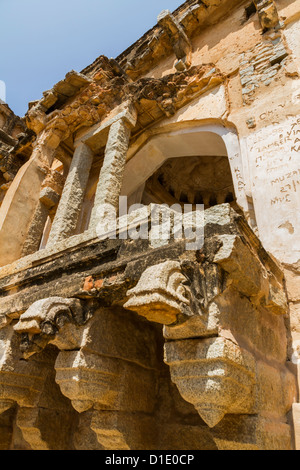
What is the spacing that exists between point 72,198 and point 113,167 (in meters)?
0.82

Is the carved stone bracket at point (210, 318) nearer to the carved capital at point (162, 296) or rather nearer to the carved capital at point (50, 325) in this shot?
the carved capital at point (162, 296)

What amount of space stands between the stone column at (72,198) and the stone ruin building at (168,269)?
22 mm

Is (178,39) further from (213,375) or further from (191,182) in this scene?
(213,375)

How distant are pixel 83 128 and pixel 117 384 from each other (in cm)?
404

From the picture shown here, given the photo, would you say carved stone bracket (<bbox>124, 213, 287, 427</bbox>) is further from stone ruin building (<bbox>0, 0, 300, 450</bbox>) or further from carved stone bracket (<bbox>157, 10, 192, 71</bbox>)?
carved stone bracket (<bbox>157, 10, 192, 71</bbox>)

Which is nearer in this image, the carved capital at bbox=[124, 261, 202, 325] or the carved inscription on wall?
the carved capital at bbox=[124, 261, 202, 325]

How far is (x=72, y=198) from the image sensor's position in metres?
4.49

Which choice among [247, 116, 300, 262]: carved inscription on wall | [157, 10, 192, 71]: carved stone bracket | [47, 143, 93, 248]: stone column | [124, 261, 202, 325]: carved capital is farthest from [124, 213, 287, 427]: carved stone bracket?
[157, 10, 192, 71]: carved stone bracket

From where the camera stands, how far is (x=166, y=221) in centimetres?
222

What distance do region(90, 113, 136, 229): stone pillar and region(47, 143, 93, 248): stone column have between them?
632mm

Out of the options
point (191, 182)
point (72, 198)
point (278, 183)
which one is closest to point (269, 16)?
point (278, 183)

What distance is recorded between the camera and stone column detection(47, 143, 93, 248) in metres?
4.15

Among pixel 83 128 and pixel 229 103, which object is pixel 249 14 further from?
pixel 83 128
